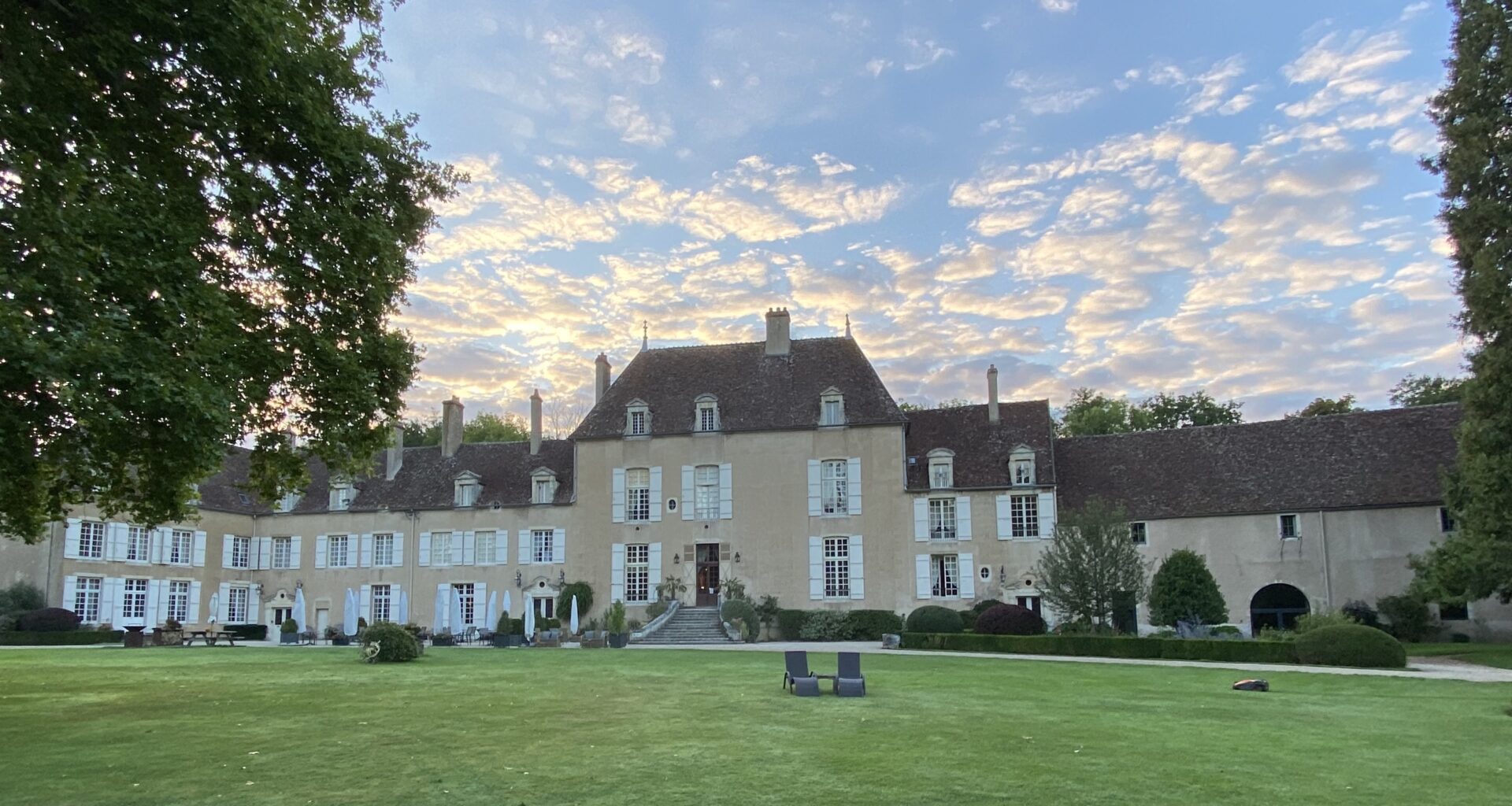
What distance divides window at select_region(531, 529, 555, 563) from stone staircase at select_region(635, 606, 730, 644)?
587 cm

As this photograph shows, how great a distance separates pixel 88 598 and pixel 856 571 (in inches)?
1013

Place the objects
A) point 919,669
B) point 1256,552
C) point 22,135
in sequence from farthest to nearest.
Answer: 1. point 1256,552
2. point 919,669
3. point 22,135

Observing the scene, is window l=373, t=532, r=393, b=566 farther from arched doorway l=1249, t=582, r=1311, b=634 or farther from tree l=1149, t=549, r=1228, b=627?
arched doorway l=1249, t=582, r=1311, b=634

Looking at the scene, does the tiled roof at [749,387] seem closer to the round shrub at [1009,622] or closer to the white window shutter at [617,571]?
the white window shutter at [617,571]

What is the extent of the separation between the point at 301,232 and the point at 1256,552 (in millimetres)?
28399

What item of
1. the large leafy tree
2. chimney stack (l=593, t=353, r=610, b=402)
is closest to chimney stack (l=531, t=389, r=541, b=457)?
chimney stack (l=593, t=353, r=610, b=402)

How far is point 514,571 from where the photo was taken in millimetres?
38031

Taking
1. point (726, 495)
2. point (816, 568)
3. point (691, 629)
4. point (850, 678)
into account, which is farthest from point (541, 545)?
point (850, 678)

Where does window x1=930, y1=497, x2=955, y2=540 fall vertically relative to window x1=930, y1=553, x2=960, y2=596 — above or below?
above

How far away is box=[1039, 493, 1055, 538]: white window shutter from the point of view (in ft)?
110

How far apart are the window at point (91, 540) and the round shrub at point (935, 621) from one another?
89.3 feet

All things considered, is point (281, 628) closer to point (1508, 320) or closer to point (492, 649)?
point (492, 649)

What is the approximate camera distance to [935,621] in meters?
30.0

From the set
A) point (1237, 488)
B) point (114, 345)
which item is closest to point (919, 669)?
point (114, 345)
